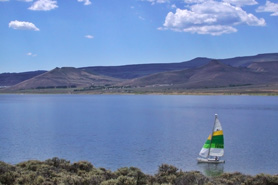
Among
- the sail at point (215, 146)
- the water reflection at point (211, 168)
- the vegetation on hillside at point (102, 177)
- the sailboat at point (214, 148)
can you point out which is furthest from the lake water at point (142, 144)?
the vegetation on hillside at point (102, 177)

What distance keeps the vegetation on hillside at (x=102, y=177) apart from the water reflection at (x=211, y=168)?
7.05 m

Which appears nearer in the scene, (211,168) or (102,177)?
(102,177)

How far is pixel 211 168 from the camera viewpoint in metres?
31.5

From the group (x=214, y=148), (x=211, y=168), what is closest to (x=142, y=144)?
(x=214, y=148)

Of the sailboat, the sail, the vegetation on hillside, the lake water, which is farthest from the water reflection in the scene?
the vegetation on hillside

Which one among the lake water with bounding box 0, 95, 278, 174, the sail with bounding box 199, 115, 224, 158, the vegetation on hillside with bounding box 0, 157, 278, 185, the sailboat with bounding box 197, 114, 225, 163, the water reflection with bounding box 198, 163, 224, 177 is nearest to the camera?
the vegetation on hillside with bounding box 0, 157, 278, 185

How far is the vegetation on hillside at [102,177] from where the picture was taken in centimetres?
1828

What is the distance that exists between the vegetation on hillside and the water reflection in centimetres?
705

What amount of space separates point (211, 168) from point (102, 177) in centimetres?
1363

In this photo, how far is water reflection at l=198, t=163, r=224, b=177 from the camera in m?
29.9

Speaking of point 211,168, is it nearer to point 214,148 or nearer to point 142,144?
point 214,148

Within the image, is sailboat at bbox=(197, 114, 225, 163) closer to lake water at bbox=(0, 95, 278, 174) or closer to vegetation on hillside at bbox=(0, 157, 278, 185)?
lake water at bbox=(0, 95, 278, 174)

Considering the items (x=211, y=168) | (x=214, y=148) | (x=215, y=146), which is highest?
(x=215, y=146)

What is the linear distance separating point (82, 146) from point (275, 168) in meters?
18.4
